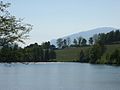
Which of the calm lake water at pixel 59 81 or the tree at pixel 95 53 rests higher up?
the tree at pixel 95 53

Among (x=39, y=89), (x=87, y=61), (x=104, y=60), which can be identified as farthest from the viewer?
(x=87, y=61)

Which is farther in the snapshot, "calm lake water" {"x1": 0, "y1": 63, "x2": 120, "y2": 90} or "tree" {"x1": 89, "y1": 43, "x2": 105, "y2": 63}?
"tree" {"x1": 89, "y1": 43, "x2": 105, "y2": 63}

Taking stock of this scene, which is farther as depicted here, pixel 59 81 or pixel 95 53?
pixel 95 53

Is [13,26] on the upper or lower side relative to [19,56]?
upper

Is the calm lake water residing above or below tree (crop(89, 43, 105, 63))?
below

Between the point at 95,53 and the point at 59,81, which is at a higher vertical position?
the point at 95,53

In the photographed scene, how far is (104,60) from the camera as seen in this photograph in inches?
6462

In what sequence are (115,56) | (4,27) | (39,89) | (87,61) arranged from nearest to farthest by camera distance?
(4,27) < (39,89) < (115,56) < (87,61)

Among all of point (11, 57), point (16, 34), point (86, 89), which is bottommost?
point (86, 89)

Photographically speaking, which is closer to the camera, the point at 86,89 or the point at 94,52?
the point at 86,89

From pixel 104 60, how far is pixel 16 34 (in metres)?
157

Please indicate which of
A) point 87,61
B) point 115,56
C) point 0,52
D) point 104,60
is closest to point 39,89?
point 0,52

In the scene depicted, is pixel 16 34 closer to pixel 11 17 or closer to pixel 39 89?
pixel 11 17

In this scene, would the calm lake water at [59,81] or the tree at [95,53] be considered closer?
the calm lake water at [59,81]
